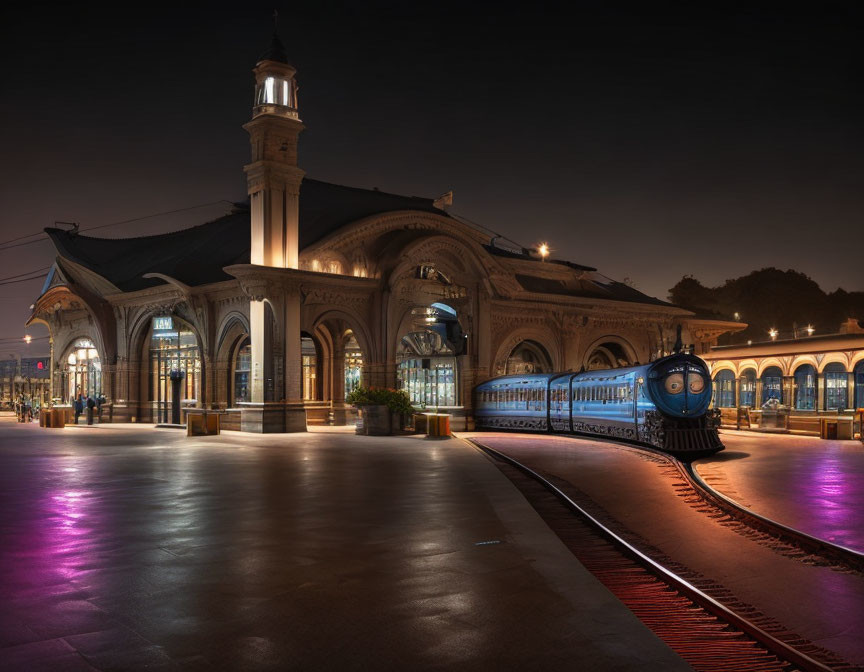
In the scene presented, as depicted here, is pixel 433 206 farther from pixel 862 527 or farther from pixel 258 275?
pixel 862 527

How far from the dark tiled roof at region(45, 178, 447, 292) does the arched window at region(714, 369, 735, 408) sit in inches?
706

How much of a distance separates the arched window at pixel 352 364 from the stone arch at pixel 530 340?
618 centimetres

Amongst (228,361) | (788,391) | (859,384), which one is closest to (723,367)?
(788,391)

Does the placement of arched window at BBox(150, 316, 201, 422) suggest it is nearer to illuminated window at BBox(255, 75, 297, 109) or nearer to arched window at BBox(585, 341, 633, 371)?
illuminated window at BBox(255, 75, 297, 109)

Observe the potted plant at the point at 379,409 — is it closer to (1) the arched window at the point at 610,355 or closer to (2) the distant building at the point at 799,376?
(2) the distant building at the point at 799,376

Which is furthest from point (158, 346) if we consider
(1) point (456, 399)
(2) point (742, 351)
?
(2) point (742, 351)

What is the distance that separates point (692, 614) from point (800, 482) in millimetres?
10045

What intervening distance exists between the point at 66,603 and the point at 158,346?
1293 inches

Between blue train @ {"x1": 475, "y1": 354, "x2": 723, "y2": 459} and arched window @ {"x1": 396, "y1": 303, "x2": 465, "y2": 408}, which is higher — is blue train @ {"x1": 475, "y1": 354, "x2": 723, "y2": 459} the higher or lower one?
the lower one

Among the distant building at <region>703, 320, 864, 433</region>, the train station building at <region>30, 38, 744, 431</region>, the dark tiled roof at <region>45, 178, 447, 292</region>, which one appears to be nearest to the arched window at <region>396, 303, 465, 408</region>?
the train station building at <region>30, 38, 744, 431</region>

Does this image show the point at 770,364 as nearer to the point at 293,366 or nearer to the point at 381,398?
the point at 381,398

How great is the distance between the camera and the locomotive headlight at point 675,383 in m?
23.4

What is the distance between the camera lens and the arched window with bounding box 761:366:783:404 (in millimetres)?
39469

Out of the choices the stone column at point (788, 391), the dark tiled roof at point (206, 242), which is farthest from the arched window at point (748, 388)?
the dark tiled roof at point (206, 242)
